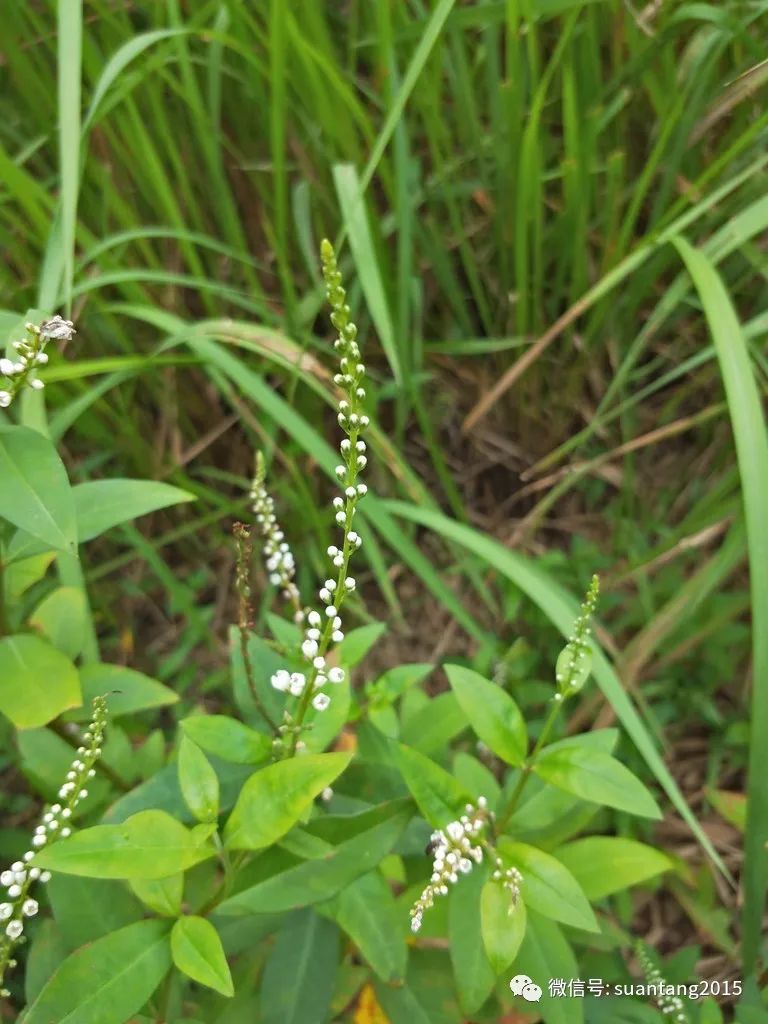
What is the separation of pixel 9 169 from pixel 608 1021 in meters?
1.55

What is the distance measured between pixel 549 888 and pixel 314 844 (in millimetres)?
277

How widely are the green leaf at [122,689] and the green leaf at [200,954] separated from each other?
320mm

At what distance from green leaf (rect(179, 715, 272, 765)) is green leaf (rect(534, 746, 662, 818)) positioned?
0.33m

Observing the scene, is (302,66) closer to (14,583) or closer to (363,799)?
(14,583)

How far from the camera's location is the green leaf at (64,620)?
1.12m

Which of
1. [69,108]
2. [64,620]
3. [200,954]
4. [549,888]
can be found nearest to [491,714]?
[549,888]

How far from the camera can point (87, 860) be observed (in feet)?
2.48

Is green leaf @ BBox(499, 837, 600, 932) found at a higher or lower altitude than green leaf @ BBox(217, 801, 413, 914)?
lower

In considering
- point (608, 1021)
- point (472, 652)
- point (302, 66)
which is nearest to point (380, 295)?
point (302, 66)

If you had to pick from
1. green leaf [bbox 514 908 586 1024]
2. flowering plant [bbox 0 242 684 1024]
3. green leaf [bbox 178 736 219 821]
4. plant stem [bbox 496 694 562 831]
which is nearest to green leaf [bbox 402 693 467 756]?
flowering plant [bbox 0 242 684 1024]

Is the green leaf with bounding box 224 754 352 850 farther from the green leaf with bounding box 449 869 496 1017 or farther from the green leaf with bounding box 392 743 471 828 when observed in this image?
the green leaf with bounding box 449 869 496 1017

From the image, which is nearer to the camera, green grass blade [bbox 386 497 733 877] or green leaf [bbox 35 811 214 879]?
green leaf [bbox 35 811 214 879]

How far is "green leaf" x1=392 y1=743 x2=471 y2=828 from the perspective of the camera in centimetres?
89

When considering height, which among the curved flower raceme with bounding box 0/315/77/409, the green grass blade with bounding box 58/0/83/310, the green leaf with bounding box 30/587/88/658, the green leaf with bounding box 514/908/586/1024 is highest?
the green grass blade with bounding box 58/0/83/310
